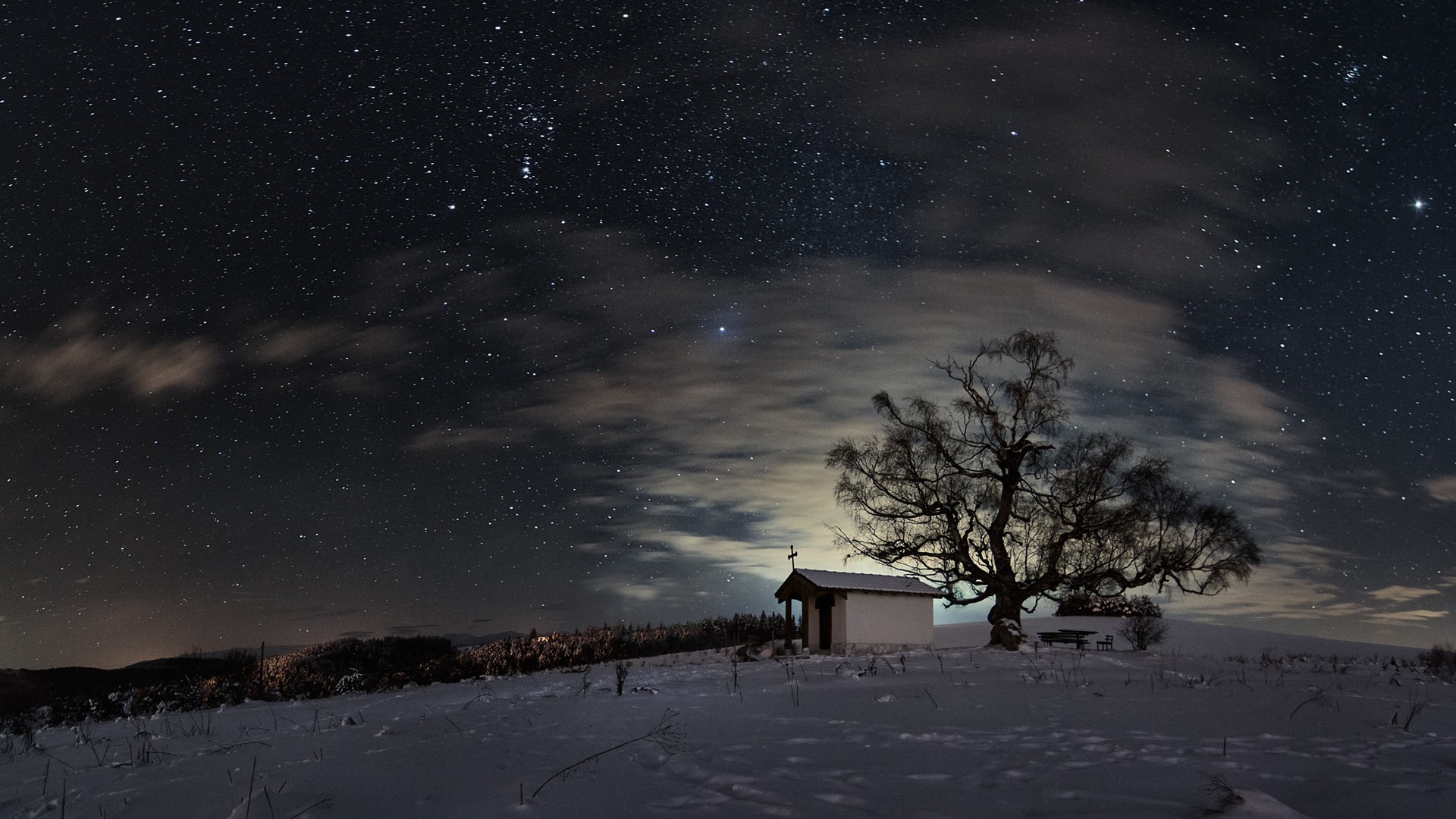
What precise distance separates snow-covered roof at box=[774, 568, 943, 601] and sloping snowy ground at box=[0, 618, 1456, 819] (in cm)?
1962

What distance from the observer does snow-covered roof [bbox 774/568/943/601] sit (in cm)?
3053

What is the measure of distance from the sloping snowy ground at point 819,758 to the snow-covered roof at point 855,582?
1962cm

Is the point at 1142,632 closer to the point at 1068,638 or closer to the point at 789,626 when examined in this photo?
the point at 1068,638

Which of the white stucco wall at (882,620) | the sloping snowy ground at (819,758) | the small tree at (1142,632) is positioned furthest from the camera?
the white stucco wall at (882,620)

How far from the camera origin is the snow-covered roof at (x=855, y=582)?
30.5 m

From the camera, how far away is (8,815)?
559 centimetres

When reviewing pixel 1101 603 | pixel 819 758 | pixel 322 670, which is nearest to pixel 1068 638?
pixel 1101 603

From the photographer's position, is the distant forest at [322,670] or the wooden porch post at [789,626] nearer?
the distant forest at [322,670]

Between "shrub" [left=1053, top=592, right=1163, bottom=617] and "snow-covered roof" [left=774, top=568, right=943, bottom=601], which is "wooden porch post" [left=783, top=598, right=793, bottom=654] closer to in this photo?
"snow-covered roof" [left=774, top=568, right=943, bottom=601]

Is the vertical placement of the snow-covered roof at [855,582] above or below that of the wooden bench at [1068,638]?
above

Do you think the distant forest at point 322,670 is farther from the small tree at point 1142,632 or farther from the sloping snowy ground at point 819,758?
the small tree at point 1142,632

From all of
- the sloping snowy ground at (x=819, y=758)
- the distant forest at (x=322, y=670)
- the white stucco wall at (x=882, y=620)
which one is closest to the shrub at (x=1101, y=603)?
the white stucco wall at (x=882, y=620)

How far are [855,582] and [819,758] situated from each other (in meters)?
26.3

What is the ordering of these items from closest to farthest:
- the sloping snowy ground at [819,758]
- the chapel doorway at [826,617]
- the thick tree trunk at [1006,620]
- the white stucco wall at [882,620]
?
the sloping snowy ground at [819,758], the thick tree trunk at [1006,620], the white stucco wall at [882,620], the chapel doorway at [826,617]
